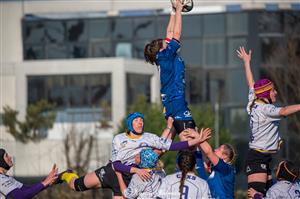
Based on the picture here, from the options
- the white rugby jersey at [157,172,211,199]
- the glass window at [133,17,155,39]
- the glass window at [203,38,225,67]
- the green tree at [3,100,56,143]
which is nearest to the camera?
the white rugby jersey at [157,172,211,199]

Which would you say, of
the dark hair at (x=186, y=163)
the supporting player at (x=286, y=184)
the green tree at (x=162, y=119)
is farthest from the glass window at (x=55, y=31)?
the dark hair at (x=186, y=163)

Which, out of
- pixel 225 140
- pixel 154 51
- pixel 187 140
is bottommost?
pixel 225 140

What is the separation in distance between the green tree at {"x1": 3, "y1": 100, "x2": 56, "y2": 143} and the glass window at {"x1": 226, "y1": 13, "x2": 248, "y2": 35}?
9752 mm

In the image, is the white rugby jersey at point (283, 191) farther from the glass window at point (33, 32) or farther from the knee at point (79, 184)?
the glass window at point (33, 32)

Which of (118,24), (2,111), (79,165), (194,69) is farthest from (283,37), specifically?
(79,165)

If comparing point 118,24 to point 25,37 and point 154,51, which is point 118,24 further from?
point 154,51

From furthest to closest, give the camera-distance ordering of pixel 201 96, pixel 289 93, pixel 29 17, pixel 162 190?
pixel 29 17 → pixel 201 96 → pixel 289 93 → pixel 162 190

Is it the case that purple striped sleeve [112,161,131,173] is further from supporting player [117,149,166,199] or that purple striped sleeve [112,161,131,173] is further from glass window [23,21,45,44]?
glass window [23,21,45,44]

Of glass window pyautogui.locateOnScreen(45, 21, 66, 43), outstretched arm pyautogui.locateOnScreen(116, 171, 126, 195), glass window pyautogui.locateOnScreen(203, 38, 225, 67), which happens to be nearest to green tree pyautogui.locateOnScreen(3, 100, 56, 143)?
glass window pyautogui.locateOnScreen(45, 21, 66, 43)

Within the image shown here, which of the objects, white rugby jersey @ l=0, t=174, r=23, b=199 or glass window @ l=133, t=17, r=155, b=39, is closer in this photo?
white rugby jersey @ l=0, t=174, r=23, b=199

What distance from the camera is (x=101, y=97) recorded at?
1834 inches

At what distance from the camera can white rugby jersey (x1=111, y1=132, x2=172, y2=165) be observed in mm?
12506

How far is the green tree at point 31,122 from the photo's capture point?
140 feet

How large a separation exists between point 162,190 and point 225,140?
27868 mm
